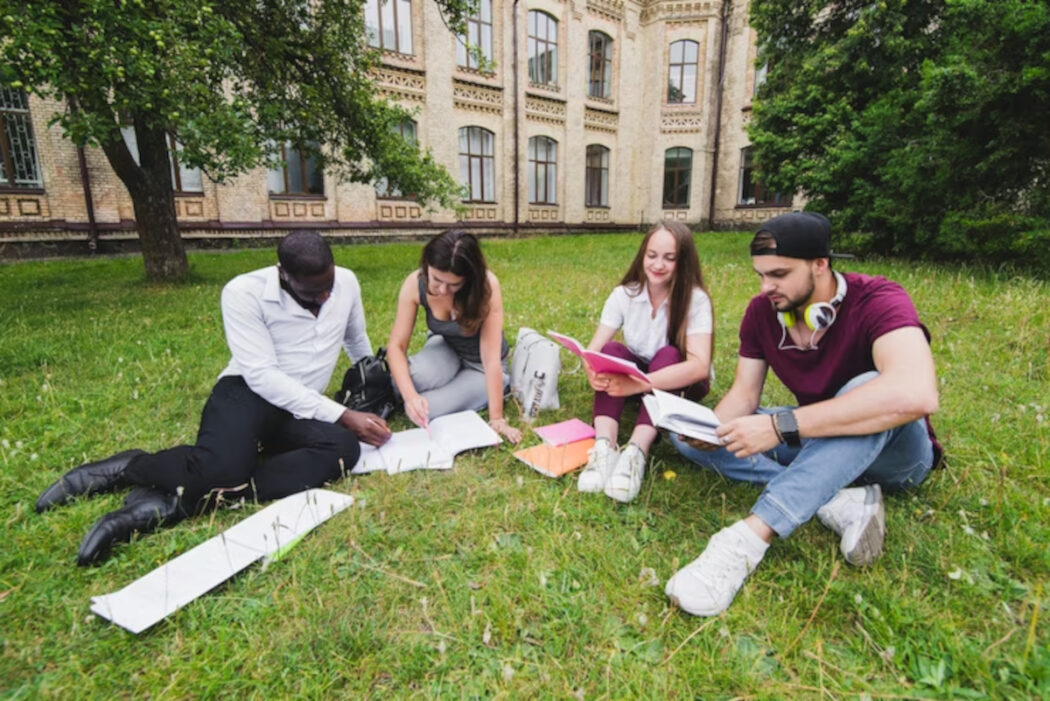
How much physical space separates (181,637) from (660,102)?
27.5m

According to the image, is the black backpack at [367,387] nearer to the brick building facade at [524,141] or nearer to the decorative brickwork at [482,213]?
the brick building facade at [524,141]

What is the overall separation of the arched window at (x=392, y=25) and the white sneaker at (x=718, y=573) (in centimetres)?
2032

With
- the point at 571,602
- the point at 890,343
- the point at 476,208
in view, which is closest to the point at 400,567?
the point at 571,602

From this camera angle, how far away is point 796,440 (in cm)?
220

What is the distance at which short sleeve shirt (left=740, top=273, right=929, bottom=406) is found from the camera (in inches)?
86.3

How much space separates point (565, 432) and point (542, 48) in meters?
23.0

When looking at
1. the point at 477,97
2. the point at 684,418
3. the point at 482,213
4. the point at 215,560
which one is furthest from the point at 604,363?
the point at 477,97

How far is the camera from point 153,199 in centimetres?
953

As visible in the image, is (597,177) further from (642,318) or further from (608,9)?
(642,318)

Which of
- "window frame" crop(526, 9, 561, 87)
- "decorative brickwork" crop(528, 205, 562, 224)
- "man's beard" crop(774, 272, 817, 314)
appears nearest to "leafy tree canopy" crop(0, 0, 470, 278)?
"man's beard" crop(774, 272, 817, 314)

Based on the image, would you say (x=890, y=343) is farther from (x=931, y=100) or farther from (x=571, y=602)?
(x=931, y=100)

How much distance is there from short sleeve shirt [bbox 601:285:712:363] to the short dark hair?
179 centimetres

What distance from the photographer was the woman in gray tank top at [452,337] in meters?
3.39

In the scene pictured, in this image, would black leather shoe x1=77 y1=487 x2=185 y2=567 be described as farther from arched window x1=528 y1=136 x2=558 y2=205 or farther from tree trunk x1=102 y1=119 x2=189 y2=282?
arched window x1=528 y1=136 x2=558 y2=205
